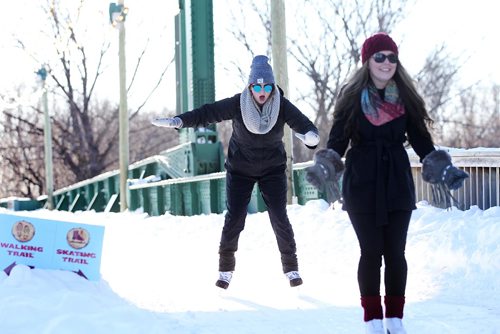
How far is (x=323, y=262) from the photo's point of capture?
727 centimetres

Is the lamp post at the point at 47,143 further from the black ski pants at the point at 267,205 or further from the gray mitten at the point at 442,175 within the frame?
the gray mitten at the point at 442,175

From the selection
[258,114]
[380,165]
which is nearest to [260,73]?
[258,114]

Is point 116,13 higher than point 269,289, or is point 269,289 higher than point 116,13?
point 116,13

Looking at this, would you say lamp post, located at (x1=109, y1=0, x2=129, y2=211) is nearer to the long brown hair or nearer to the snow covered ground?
the snow covered ground

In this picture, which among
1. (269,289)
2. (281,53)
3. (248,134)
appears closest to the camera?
(248,134)

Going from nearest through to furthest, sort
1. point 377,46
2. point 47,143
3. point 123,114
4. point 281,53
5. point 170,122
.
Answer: point 377,46, point 170,122, point 281,53, point 123,114, point 47,143

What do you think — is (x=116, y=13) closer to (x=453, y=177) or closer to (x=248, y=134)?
(x=248, y=134)

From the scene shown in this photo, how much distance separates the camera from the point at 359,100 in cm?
382

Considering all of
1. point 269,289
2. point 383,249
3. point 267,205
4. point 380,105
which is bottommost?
point 269,289

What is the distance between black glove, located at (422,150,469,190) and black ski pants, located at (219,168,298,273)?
1806 millimetres

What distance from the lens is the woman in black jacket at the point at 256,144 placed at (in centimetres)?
528

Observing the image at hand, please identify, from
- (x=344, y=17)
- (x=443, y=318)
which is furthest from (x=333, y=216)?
(x=344, y=17)

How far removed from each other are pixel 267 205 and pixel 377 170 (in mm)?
1979

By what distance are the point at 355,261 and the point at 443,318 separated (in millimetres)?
2626
